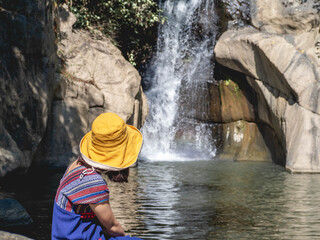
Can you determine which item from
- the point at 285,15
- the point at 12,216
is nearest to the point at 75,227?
the point at 12,216

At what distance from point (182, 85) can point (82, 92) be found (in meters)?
5.41

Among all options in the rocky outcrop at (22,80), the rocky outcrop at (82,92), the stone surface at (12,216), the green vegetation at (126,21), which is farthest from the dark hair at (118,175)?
the green vegetation at (126,21)

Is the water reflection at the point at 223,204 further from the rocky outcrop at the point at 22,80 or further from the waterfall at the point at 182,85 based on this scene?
the waterfall at the point at 182,85

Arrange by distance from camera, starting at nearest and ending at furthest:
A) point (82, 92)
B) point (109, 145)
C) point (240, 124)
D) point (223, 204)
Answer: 1. point (109, 145)
2. point (223, 204)
3. point (82, 92)
4. point (240, 124)

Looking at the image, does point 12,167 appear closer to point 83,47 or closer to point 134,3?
point 83,47

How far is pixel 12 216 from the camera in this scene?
23.0 feet

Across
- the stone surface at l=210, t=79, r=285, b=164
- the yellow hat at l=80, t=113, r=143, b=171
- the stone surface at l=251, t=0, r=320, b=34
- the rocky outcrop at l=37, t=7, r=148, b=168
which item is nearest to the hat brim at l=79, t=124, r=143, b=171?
the yellow hat at l=80, t=113, r=143, b=171

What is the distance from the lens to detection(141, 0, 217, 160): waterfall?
57.4 ft

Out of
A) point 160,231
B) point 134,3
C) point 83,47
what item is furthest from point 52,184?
point 134,3

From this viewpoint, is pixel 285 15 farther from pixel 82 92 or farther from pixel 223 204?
pixel 223 204

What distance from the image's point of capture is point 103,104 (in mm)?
13781

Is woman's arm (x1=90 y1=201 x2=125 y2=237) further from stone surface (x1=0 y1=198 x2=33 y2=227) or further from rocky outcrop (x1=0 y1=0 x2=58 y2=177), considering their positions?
rocky outcrop (x1=0 y1=0 x2=58 y2=177)

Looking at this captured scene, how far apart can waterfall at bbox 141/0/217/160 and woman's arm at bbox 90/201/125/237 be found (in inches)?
530

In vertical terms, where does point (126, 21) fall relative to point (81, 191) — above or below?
above
